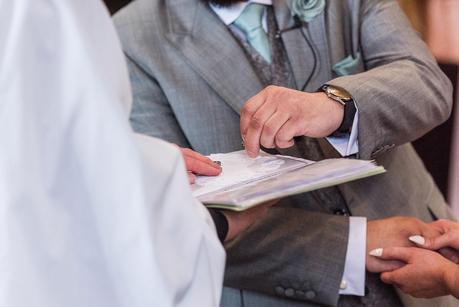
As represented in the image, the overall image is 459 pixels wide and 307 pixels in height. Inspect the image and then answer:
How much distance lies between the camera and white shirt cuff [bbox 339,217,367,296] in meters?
1.16

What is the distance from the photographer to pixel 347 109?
1.09 m

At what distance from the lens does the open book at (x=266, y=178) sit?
2.51 ft

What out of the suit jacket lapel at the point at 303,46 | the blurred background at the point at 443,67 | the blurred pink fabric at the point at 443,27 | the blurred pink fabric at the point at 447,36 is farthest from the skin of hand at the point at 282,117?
the blurred pink fabric at the point at 443,27

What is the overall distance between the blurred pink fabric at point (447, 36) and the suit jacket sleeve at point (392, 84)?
99cm

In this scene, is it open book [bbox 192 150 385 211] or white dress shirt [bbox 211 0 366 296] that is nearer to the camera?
open book [bbox 192 150 385 211]

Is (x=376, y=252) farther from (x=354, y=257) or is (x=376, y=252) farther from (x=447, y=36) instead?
(x=447, y=36)

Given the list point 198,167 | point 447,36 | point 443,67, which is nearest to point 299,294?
point 198,167

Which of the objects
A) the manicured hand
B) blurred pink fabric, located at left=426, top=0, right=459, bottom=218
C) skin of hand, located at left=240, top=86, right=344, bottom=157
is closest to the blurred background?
blurred pink fabric, located at left=426, top=0, right=459, bottom=218

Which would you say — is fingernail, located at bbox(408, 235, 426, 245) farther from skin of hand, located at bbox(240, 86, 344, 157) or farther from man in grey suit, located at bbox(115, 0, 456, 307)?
skin of hand, located at bbox(240, 86, 344, 157)

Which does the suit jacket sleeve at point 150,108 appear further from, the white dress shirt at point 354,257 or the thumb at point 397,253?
the thumb at point 397,253

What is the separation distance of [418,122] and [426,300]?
311 millimetres

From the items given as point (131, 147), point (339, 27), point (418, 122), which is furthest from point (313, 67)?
point (131, 147)

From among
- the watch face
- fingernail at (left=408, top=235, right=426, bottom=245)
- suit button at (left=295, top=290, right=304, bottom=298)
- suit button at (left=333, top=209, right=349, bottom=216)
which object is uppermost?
the watch face

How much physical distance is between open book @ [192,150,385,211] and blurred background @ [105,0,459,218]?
1.24 meters
